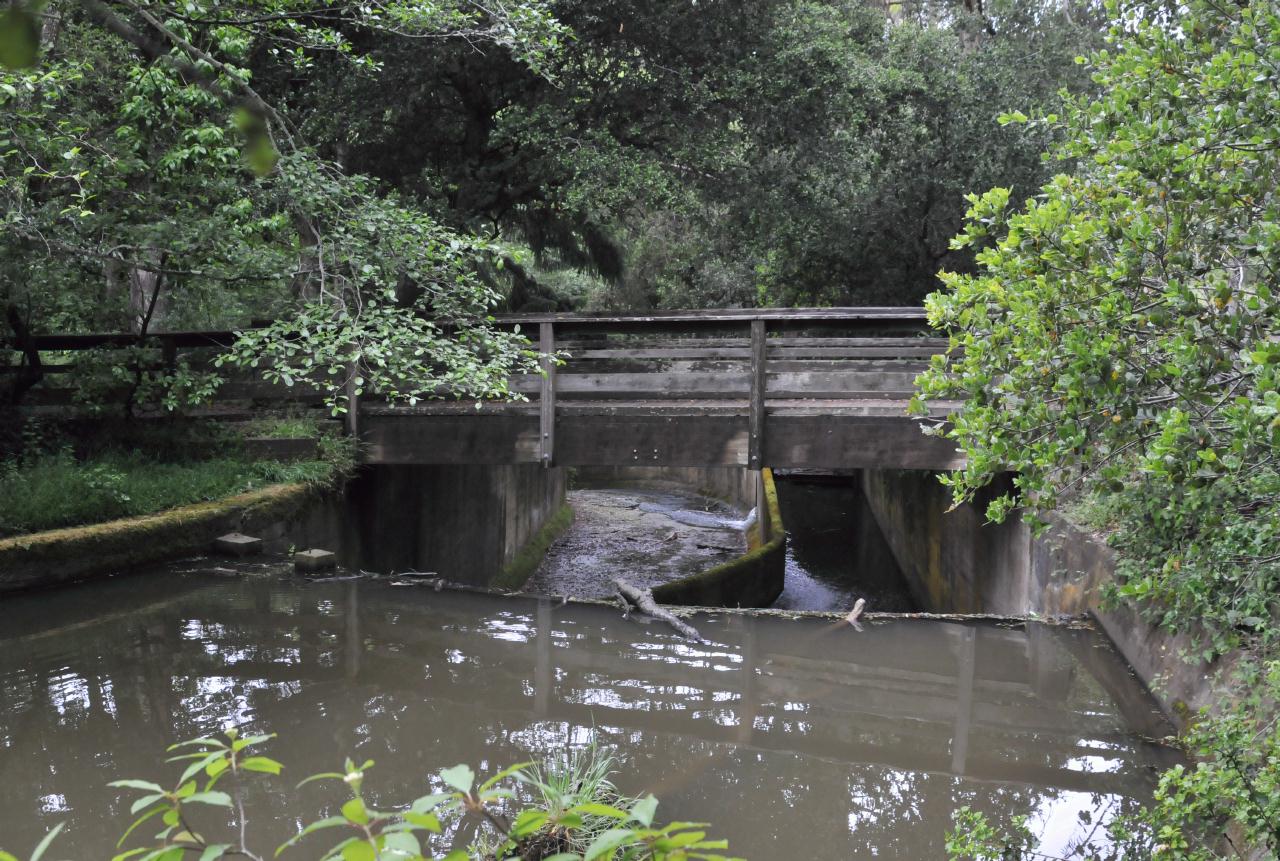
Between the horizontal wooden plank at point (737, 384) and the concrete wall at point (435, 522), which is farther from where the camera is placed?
the concrete wall at point (435, 522)

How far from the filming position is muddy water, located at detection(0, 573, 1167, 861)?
11.5ft

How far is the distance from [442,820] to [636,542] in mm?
11446

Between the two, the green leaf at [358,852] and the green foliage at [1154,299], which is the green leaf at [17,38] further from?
the green foliage at [1154,299]

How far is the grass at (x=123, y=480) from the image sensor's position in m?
6.21

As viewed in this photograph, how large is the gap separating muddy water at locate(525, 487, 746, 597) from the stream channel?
5.32 m

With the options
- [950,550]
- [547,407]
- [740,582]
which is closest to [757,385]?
[547,407]

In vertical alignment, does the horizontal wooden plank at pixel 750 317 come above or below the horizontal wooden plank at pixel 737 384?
above

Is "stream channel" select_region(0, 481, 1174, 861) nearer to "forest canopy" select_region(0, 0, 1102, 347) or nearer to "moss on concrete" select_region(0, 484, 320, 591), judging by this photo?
"moss on concrete" select_region(0, 484, 320, 591)

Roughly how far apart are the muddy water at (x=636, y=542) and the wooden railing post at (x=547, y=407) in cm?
321

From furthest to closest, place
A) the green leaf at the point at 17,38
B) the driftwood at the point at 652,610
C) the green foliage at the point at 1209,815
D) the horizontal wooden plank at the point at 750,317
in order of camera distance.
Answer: the horizontal wooden plank at the point at 750,317
the driftwood at the point at 652,610
the green foliage at the point at 1209,815
the green leaf at the point at 17,38

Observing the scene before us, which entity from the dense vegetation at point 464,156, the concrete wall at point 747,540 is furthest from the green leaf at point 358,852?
the concrete wall at point 747,540

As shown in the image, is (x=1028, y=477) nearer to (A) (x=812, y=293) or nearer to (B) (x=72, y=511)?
(B) (x=72, y=511)

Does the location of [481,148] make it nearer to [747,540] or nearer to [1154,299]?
[747,540]

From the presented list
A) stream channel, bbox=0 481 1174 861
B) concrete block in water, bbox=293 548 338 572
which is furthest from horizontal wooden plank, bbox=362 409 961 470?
stream channel, bbox=0 481 1174 861
